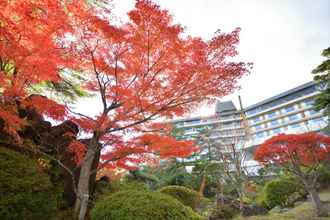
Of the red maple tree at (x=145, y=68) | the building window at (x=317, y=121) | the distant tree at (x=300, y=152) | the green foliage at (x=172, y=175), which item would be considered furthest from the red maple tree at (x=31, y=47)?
the building window at (x=317, y=121)

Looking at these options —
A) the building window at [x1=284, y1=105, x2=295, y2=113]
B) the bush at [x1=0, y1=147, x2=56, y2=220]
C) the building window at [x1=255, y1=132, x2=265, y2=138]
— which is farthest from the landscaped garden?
the building window at [x1=255, y1=132, x2=265, y2=138]

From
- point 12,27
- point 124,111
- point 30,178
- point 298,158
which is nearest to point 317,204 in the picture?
point 298,158

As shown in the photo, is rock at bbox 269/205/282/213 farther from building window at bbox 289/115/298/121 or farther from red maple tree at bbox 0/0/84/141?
building window at bbox 289/115/298/121

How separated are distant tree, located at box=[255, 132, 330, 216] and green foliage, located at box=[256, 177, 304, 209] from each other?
3.43 metres

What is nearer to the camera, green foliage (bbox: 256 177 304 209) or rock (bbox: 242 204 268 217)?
rock (bbox: 242 204 268 217)

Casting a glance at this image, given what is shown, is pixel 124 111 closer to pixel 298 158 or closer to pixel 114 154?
pixel 114 154

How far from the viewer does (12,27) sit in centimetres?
523

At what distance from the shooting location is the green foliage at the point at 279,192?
12.3 metres

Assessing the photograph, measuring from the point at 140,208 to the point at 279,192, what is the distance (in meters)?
11.3

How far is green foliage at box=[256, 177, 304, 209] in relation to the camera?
40.3 ft

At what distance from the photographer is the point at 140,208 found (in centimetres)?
428

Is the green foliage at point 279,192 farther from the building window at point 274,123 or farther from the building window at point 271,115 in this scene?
the building window at point 271,115

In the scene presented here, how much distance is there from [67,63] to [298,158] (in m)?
9.95

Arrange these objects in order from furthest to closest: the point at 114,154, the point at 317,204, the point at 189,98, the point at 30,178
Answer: the point at 317,204 → the point at 114,154 → the point at 189,98 → the point at 30,178
